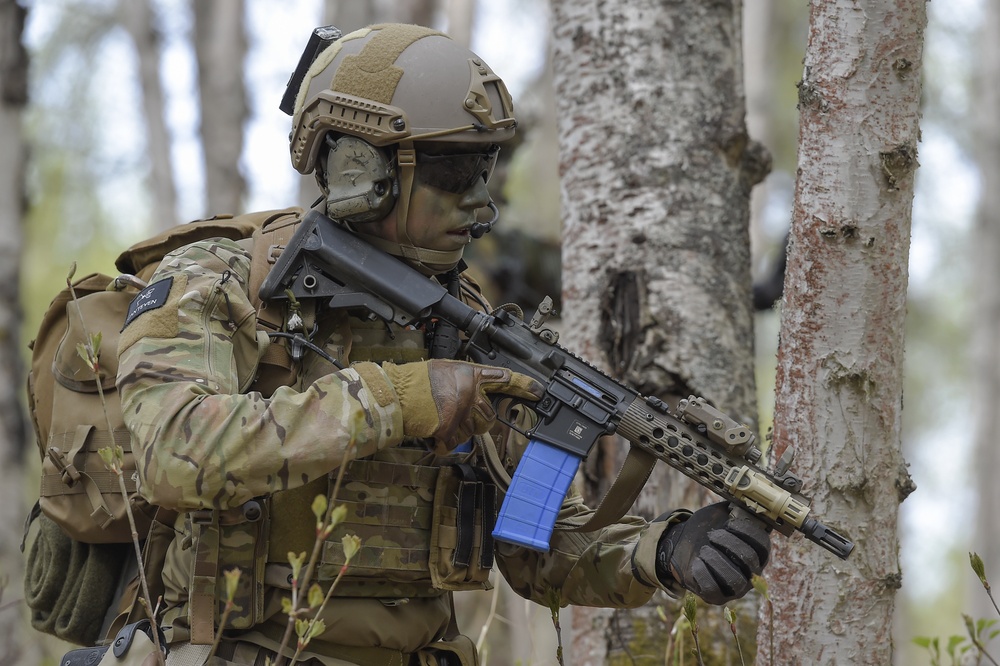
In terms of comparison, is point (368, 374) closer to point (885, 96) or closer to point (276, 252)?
point (276, 252)

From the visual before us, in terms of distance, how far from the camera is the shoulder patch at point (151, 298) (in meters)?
2.52

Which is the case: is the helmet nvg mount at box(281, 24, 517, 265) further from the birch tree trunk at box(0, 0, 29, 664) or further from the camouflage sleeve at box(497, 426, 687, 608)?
the birch tree trunk at box(0, 0, 29, 664)

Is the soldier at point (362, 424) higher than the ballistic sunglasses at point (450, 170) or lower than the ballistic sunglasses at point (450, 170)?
lower

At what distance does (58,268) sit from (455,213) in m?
14.0

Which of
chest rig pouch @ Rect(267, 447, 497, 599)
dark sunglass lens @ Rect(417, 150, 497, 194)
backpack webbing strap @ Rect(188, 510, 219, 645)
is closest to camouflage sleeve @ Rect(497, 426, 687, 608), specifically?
chest rig pouch @ Rect(267, 447, 497, 599)

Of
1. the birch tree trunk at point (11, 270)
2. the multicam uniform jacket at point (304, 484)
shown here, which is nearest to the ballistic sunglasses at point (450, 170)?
the multicam uniform jacket at point (304, 484)

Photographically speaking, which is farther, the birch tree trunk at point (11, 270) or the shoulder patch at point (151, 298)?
the birch tree trunk at point (11, 270)

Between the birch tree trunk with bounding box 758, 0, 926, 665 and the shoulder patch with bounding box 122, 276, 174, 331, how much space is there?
1.61 meters

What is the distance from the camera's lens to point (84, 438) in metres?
2.82

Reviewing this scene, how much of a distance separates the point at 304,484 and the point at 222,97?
29.0ft

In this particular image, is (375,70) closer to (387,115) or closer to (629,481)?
(387,115)

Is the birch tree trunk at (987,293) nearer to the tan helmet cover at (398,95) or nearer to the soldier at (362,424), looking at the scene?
the soldier at (362,424)

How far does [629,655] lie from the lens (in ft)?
12.5

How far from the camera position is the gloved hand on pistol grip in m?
2.51
